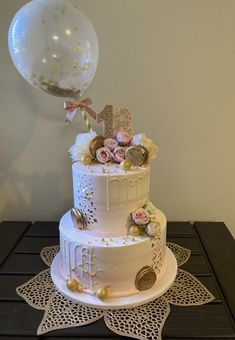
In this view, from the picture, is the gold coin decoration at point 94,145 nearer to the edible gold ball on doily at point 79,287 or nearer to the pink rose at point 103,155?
the pink rose at point 103,155

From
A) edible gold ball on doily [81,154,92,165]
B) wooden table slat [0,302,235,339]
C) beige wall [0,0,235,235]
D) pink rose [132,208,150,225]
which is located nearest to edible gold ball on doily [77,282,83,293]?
wooden table slat [0,302,235,339]

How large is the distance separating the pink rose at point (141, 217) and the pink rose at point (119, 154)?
16 cm

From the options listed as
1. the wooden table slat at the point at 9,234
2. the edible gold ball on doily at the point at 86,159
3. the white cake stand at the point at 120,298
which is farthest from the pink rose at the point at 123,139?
→ the wooden table slat at the point at 9,234

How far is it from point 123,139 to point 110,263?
36 centimetres

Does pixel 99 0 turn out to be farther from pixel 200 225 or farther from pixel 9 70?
pixel 200 225

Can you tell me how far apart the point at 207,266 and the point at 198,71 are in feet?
2.34

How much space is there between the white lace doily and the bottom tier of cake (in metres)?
0.05

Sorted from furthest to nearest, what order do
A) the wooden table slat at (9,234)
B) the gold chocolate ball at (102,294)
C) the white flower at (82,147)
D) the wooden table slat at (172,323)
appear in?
1. the wooden table slat at (9,234)
2. the white flower at (82,147)
3. the gold chocolate ball at (102,294)
4. the wooden table slat at (172,323)

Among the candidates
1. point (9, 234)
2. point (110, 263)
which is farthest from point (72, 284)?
point (9, 234)

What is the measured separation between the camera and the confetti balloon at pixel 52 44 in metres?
0.83

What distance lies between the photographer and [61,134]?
1.35 meters

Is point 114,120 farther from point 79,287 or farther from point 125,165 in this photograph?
point 79,287

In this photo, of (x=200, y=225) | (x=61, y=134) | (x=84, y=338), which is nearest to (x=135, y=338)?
(x=84, y=338)

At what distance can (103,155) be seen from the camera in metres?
0.99
